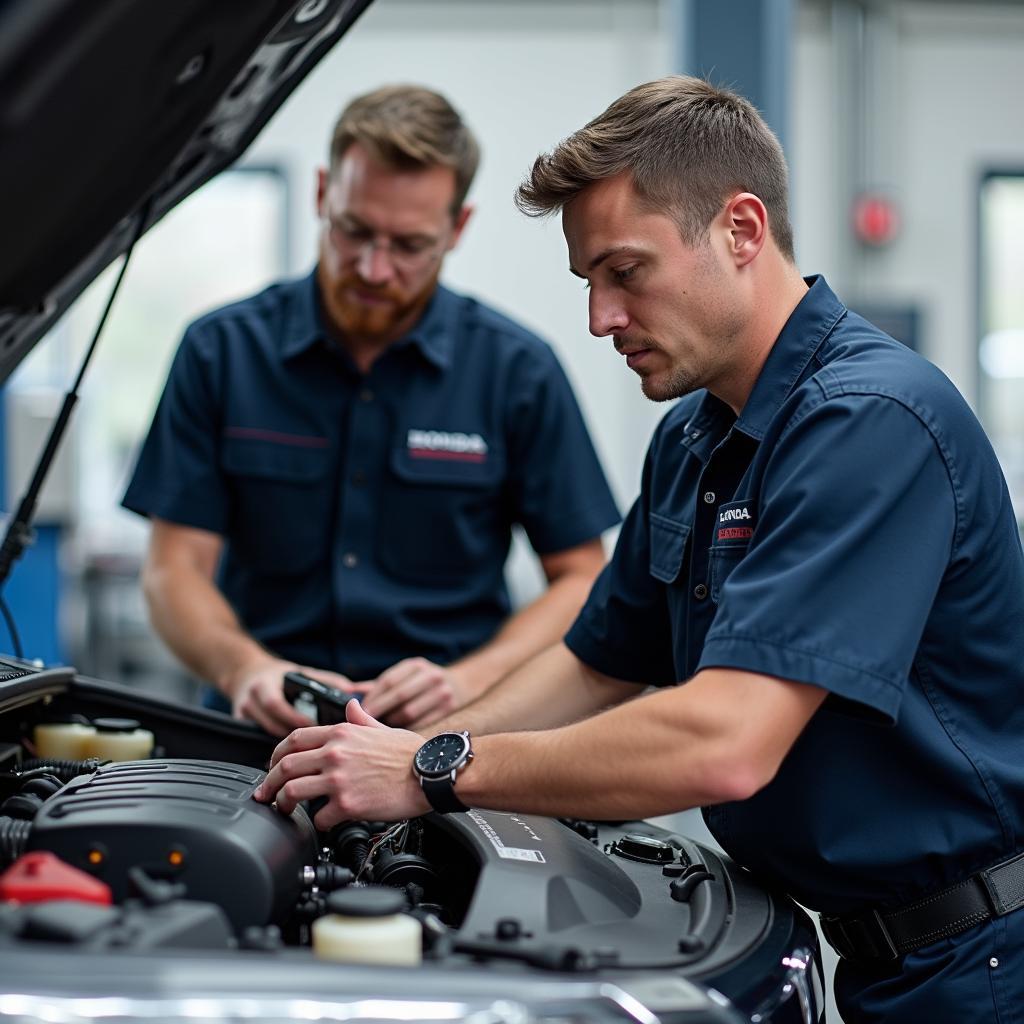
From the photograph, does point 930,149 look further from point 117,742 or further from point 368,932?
point 368,932

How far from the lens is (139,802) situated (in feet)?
3.47

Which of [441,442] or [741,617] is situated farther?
[441,442]

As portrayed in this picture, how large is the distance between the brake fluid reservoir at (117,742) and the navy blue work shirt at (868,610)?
2.18 ft

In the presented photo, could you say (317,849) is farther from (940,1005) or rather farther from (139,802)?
(940,1005)

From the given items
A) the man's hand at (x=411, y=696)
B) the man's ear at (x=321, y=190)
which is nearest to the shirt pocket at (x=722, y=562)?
the man's hand at (x=411, y=696)

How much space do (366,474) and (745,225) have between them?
0.88 m

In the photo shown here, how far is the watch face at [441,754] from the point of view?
1.12m

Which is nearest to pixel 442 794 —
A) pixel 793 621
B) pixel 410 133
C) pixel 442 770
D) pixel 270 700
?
pixel 442 770

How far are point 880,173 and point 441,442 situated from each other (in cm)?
488

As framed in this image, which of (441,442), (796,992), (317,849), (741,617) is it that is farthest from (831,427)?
(441,442)

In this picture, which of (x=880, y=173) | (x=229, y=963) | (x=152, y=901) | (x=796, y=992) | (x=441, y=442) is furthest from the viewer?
(x=880, y=173)

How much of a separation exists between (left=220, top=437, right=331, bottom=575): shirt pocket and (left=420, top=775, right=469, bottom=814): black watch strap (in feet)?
2.97

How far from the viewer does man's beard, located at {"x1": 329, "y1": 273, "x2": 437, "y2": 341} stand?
1.91 metres

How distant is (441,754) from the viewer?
3.75 feet
